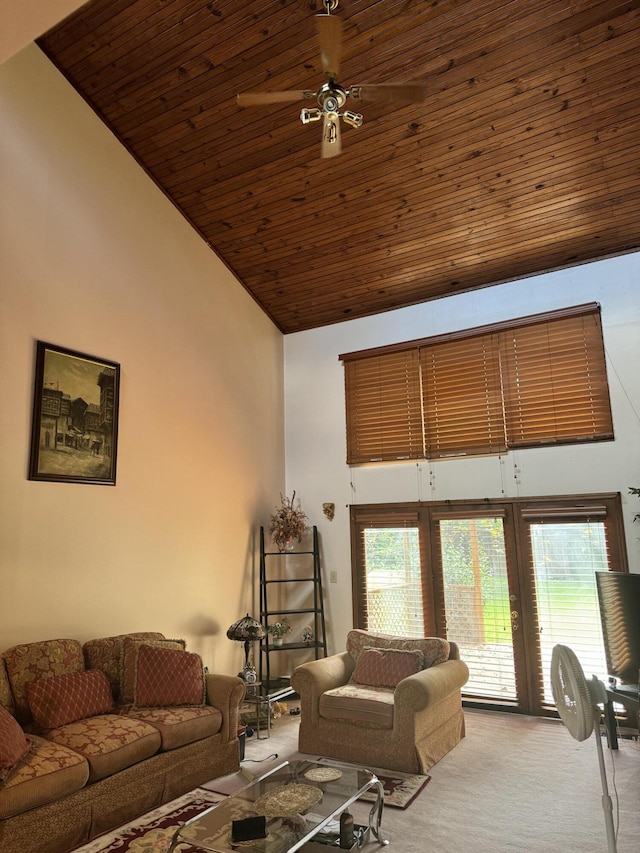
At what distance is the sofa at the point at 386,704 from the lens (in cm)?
415

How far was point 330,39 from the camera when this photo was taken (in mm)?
2916

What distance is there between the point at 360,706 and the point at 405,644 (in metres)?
0.80

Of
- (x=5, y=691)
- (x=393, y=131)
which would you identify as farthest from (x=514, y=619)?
(x=393, y=131)

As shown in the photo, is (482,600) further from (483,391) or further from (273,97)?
(273,97)

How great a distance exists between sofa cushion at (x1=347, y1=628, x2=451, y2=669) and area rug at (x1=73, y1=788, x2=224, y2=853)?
1.70 meters

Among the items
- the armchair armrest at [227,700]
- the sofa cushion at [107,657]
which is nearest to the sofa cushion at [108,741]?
the sofa cushion at [107,657]

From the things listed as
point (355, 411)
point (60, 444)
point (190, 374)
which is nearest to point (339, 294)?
point (355, 411)

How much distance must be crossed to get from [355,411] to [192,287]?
2148 mm

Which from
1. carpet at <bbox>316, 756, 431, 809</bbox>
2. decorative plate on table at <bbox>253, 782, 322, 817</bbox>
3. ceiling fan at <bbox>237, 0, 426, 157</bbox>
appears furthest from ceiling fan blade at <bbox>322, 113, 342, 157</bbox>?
carpet at <bbox>316, 756, 431, 809</bbox>

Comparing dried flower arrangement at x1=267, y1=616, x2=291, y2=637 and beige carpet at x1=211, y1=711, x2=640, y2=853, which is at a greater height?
dried flower arrangement at x1=267, y1=616, x2=291, y2=637

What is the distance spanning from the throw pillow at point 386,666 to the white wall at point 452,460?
158 centimetres

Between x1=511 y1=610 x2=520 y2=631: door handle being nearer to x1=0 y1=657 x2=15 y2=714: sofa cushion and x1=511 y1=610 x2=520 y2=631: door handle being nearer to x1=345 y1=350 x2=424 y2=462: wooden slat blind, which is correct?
x1=345 y1=350 x2=424 y2=462: wooden slat blind

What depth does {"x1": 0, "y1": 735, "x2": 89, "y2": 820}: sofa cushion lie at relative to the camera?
2.98m

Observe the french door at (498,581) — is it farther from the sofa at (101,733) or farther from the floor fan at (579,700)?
the floor fan at (579,700)
